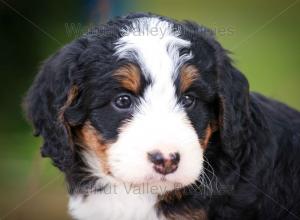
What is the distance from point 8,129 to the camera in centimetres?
878

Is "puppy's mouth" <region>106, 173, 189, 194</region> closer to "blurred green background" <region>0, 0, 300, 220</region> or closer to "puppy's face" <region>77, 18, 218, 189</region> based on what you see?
"puppy's face" <region>77, 18, 218, 189</region>

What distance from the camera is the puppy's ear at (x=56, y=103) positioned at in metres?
5.75

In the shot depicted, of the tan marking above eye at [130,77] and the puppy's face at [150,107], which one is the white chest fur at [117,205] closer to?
the puppy's face at [150,107]

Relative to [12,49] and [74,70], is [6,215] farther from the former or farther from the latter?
[74,70]

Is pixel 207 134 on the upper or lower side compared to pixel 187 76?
lower

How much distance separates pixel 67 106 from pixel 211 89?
1.08 m

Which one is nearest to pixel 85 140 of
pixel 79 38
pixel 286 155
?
pixel 79 38

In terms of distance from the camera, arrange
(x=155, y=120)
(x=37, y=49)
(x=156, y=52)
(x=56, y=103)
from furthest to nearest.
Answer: (x=37, y=49) → (x=56, y=103) → (x=156, y=52) → (x=155, y=120)

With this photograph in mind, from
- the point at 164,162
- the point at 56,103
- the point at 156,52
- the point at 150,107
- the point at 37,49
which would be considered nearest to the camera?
the point at 164,162

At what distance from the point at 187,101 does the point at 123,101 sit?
1.55 feet

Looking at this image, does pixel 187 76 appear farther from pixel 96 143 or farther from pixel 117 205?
pixel 117 205

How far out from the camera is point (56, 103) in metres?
5.75

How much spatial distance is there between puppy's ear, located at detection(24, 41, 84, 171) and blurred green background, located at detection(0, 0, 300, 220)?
2085 mm

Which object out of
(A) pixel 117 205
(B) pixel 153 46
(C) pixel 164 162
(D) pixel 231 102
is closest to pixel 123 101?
(B) pixel 153 46
